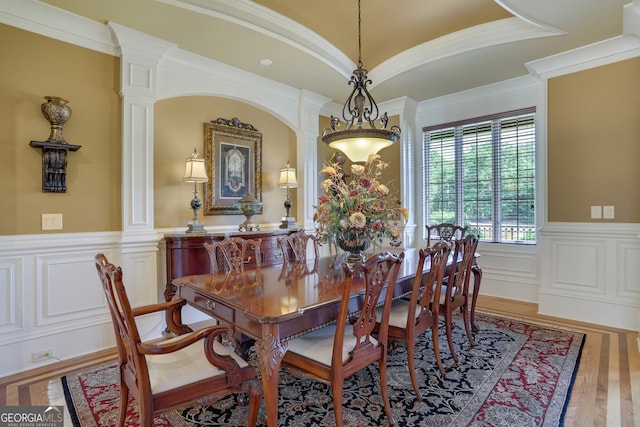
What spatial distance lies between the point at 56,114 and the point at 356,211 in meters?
2.55

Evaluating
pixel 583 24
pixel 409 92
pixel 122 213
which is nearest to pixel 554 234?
pixel 583 24

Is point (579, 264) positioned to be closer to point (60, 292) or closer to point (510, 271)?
point (510, 271)

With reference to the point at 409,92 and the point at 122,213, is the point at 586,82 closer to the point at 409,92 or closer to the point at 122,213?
the point at 409,92

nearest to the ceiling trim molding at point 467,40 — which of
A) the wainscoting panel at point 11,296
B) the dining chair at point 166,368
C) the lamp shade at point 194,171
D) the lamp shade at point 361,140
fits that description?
the lamp shade at point 361,140

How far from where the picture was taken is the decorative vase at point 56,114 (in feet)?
8.57

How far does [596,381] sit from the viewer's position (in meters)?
2.27

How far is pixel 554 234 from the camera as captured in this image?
148 inches

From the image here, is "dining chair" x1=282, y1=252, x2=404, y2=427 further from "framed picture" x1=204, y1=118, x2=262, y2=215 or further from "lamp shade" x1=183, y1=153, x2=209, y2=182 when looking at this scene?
"framed picture" x1=204, y1=118, x2=262, y2=215

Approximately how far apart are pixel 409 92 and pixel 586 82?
2.03m

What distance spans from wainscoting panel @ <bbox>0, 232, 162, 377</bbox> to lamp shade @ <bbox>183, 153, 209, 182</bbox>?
0.69 m

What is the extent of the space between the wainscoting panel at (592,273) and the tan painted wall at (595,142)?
0.51 feet

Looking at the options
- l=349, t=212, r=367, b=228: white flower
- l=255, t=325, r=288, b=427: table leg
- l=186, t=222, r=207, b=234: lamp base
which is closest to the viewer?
l=255, t=325, r=288, b=427: table leg

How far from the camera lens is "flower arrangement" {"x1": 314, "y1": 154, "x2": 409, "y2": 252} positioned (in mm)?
2465

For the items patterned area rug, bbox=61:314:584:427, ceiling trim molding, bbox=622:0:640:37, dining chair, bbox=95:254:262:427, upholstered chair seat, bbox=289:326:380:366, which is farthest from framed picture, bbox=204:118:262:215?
ceiling trim molding, bbox=622:0:640:37
